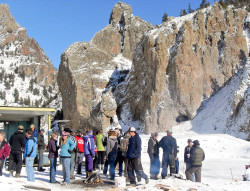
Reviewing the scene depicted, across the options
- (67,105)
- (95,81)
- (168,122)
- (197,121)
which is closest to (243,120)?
(197,121)

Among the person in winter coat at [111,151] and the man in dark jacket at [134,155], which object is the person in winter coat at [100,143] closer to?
the person in winter coat at [111,151]

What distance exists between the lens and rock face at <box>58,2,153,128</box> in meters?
41.6

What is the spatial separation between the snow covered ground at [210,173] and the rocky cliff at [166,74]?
5075 millimetres

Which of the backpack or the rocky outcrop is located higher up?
the rocky outcrop

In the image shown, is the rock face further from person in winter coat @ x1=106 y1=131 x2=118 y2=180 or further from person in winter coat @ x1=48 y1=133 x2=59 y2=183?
person in winter coat @ x1=48 y1=133 x2=59 y2=183

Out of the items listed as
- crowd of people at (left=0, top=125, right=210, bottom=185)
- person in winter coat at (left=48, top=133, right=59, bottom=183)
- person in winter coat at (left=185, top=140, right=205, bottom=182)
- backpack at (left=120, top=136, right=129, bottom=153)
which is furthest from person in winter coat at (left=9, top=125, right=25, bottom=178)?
person in winter coat at (left=185, top=140, right=205, bottom=182)

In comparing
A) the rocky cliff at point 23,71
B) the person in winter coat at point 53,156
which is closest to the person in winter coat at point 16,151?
the person in winter coat at point 53,156

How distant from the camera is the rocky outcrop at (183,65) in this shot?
33781 mm

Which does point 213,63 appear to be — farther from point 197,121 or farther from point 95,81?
point 95,81

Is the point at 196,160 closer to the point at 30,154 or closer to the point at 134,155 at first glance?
the point at 134,155

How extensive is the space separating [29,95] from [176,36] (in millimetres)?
110057

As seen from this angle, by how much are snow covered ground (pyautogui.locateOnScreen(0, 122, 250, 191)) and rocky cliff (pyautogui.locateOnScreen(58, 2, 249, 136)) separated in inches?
200

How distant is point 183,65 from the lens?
3459 cm

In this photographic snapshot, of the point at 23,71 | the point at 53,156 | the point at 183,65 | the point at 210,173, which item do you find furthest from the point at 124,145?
the point at 23,71
